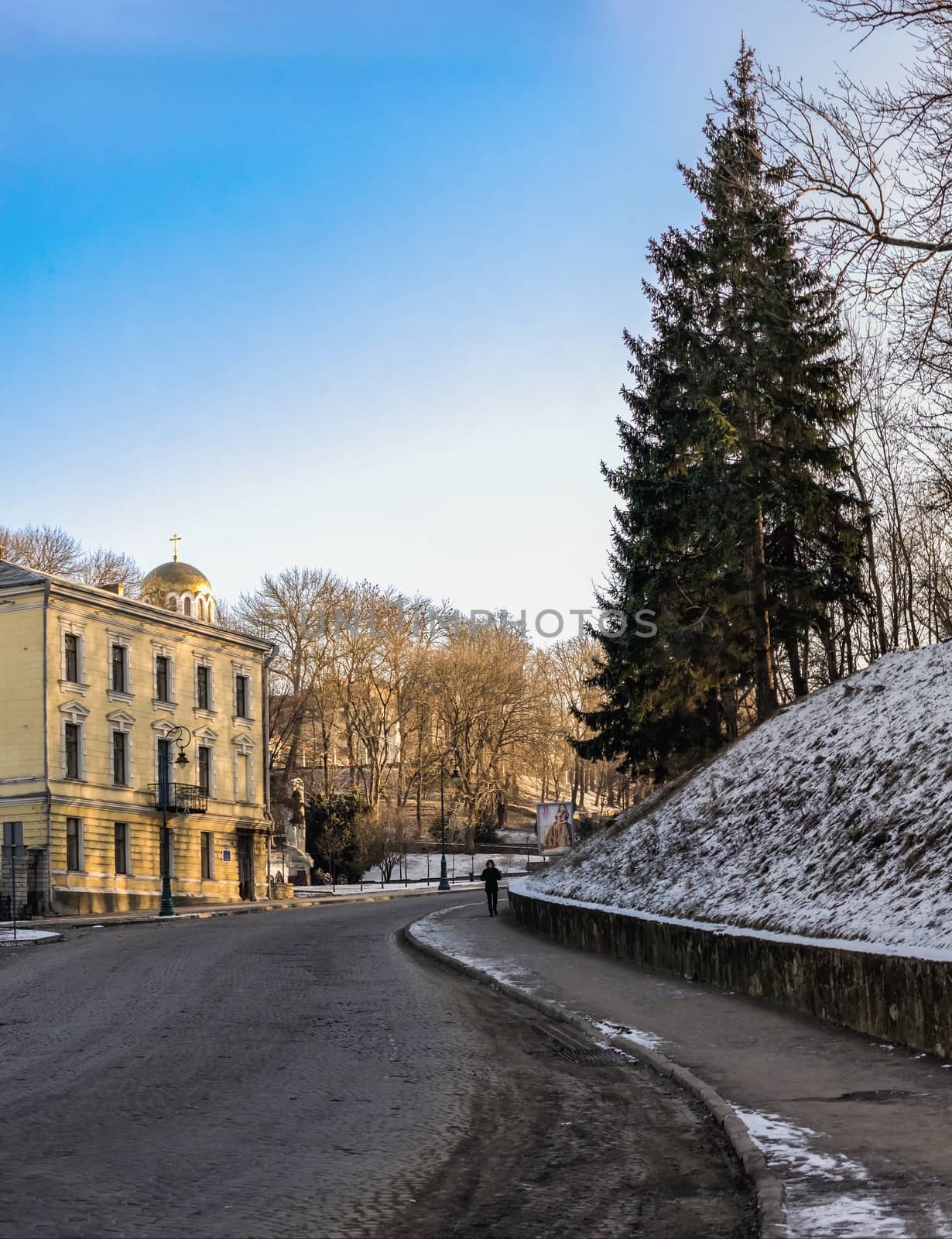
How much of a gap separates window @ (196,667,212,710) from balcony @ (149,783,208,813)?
13.3ft

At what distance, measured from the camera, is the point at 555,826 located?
55.7 m

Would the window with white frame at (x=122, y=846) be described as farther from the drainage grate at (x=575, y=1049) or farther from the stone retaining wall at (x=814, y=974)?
the drainage grate at (x=575, y=1049)

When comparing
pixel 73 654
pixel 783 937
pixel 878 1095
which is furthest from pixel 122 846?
pixel 878 1095

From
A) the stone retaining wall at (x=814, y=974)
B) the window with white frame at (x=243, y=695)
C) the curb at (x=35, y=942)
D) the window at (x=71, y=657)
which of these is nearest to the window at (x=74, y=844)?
the window at (x=71, y=657)

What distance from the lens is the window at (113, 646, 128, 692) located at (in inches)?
2157

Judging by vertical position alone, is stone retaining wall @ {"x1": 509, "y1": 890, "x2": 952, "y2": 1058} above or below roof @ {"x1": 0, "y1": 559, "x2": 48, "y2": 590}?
below

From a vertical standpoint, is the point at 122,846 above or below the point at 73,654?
below

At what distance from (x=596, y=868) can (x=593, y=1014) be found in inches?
611

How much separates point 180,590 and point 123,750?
1000 inches

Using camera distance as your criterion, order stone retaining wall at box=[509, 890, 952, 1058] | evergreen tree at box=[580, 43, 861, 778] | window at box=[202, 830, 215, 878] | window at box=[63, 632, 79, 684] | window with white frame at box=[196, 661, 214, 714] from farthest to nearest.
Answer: window with white frame at box=[196, 661, 214, 714] → window at box=[202, 830, 215, 878] → window at box=[63, 632, 79, 684] → evergreen tree at box=[580, 43, 861, 778] → stone retaining wall at box=[509, 890, 952, 1058]

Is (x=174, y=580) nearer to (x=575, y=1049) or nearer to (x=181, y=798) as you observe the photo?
(x=181, y=798)

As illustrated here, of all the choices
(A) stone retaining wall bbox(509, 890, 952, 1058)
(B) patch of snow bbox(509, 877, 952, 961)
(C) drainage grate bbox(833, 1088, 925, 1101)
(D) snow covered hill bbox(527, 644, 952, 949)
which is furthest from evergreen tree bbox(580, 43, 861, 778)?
(C) drainage grate bbox(833, 1088, 925, 1101)

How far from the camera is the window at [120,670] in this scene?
2157 inches

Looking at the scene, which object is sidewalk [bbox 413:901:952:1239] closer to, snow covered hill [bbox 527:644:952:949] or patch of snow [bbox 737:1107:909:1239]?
patch of snow [bbox 737:1107:909:1239]
